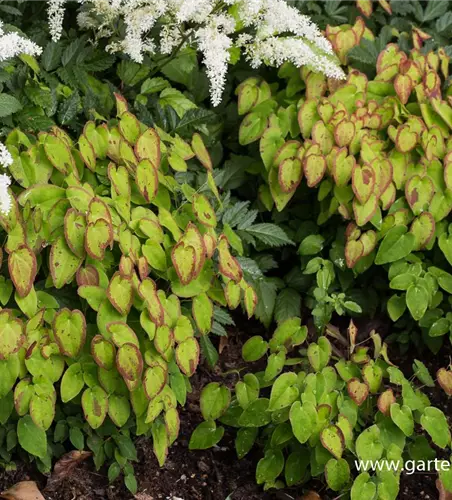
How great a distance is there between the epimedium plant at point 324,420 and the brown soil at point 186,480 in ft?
0.18

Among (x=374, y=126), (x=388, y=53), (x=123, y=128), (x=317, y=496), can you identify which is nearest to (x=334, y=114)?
(x=374, y=126)

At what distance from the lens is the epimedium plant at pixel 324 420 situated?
220cm

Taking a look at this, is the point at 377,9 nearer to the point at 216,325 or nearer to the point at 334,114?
the point at 334,114

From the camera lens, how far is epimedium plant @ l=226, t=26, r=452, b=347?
8.74 feet

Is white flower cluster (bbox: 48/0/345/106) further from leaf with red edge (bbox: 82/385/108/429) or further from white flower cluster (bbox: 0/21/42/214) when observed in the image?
leaf with red edge (bbox: 82/385/108/429)

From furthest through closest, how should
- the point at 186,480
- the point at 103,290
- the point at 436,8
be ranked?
the point at 436,8, the point at 186,480, the point at 103,290

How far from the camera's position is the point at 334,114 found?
2730 mm

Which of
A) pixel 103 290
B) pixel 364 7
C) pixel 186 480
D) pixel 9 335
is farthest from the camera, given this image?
pixel 364 7

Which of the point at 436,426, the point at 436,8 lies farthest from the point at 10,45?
the point at 436,8

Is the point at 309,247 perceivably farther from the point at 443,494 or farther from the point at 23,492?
the point at 23,492

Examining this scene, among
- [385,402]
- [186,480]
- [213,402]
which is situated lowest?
[186,480]

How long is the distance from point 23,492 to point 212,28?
56.2 inches

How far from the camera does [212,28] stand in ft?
8.27

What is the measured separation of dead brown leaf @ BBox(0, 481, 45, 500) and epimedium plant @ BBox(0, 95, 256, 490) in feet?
0.27
